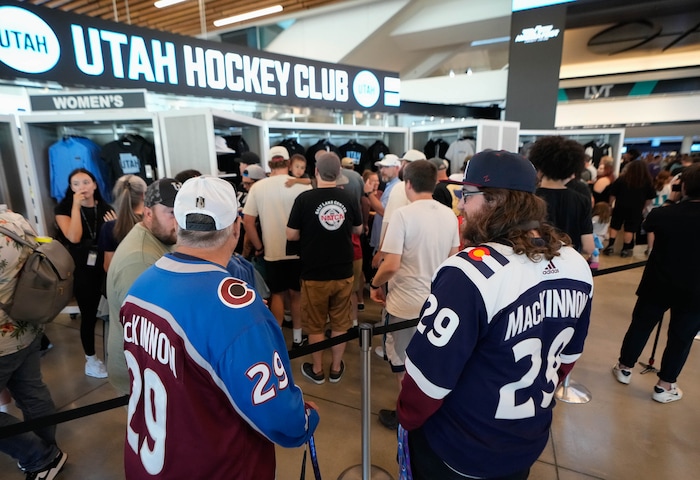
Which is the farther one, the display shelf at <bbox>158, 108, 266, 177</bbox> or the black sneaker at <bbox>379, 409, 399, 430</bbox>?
the display shelf at <bbox>158, 108, 266, 177</bbox>

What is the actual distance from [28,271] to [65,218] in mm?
1418

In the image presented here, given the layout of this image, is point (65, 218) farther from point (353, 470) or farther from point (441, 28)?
point (441, 28)

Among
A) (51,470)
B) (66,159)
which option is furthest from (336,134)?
(51,470)

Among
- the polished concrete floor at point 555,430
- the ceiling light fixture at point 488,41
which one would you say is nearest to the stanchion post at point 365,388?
the polished concrete floor at point 555,430

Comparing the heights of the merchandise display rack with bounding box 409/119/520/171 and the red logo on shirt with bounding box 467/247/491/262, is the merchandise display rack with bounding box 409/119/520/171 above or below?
above

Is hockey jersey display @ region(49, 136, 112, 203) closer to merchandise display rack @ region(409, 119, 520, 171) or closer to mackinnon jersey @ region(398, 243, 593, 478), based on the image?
mackinnon jersey @ region(398, 243, 593, 478)

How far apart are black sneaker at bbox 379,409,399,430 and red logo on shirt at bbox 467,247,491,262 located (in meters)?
1.85

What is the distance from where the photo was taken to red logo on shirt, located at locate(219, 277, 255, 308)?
36.8 inches

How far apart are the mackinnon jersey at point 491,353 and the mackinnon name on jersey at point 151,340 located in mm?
649

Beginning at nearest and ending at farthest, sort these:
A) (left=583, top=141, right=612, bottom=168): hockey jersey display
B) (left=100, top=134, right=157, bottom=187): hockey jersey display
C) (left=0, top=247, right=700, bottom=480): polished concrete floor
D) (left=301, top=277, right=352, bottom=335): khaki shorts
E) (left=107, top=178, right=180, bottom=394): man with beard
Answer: (left=107, top=178, right=180, bottom=394): man with beard < (left=0, top=247, right=700, bottom=480): polished concrete floor < (left=301, top=277, right=352, bottom=335): khaki shorts < (left=100, top=134, right=157, bottom=187): hockey jersey display < (left=583, top=141, right=612, bottom=168): hockey jersey display

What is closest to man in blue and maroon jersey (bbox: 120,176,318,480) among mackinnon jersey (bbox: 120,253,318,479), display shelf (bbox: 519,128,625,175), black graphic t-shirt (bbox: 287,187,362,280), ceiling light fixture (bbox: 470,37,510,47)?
mackinnon jersey (bbox: 120,253,318,479)

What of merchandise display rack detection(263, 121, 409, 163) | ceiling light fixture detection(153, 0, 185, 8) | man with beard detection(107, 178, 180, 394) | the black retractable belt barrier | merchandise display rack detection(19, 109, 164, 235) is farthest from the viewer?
ceiling light fixture detection(153, 0, 185, 8)

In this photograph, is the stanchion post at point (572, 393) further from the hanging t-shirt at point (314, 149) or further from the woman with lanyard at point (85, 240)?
the hanging t-shirt at point (314, 149)

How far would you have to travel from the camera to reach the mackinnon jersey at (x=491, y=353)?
1.00m
